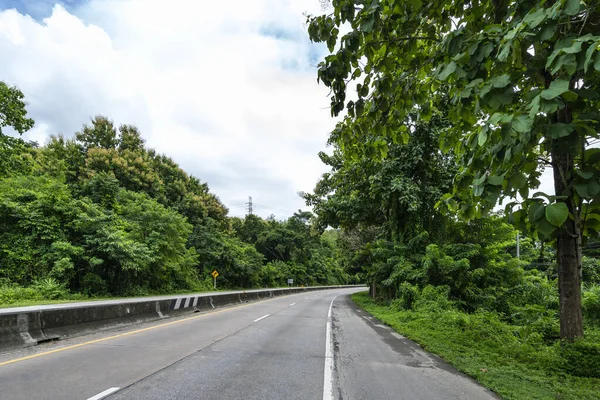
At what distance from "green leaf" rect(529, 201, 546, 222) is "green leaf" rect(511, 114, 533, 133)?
0.65m

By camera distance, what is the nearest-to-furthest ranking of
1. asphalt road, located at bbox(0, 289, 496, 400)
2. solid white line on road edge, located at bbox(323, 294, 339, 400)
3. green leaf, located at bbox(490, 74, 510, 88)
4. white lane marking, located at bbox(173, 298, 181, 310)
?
green leaf, located at bbox(490, 74, 510, 88) → asphalt road, located at bbox(0, 289, 496, 400) → solid white line on road edge, located at bbox(323, 294, 339, 400) → white lane marking, located at bbox(173, 298, 181, 310)

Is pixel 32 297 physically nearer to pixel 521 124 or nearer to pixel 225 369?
pixel 225 369

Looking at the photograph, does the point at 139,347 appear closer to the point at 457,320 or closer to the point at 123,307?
the point at 123,307

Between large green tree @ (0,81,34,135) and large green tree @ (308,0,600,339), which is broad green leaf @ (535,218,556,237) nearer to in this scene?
large green tree @ (308,0,600,339)

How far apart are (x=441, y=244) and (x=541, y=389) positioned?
13.7m

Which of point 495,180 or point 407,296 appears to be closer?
point 495,180

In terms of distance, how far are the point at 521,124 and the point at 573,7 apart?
929mm

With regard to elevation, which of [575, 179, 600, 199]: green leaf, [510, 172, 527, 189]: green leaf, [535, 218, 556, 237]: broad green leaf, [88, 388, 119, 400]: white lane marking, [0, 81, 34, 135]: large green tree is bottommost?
[88, 388, 119, 400]: white lane marking

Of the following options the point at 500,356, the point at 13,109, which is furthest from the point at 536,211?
the point at 13,109

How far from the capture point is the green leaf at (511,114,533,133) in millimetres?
2404

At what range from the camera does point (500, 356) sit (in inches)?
317

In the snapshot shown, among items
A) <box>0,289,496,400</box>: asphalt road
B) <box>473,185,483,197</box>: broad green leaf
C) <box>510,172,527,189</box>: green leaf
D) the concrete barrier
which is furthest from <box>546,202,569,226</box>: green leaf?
the concrete barrier

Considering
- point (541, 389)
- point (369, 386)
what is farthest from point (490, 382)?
point (369, 386)

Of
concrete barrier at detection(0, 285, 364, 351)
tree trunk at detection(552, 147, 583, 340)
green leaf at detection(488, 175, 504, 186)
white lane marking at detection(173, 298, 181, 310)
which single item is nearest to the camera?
green leaf at detection(488, 175, 504, 186)
